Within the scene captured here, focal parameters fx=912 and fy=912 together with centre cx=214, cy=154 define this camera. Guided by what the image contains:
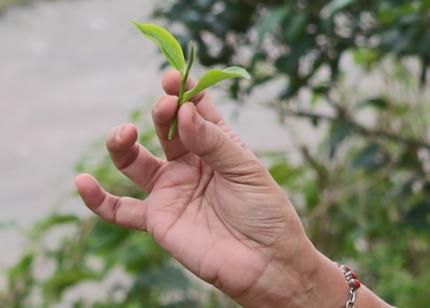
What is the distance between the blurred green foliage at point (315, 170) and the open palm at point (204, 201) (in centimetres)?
68

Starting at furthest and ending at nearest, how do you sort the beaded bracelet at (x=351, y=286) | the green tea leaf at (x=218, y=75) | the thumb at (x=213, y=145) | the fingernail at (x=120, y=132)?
the beaded bracelet at (x=351, y=286) → the fingernail at (x=120, y=132) → the thumb at (x=213, y=145) → the green tea leaf at (x=218, y=75)

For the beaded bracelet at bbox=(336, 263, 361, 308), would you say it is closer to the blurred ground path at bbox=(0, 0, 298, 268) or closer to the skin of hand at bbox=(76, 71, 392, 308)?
the skin of hand at bbox=(76, 71, 392, 308)

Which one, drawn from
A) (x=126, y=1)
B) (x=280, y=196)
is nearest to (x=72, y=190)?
(x=280, y=196)

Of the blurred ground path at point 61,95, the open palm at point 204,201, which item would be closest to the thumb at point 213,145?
the open palm at point 204,201

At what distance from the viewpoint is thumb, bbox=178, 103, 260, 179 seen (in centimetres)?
116

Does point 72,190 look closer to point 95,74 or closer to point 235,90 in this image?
point 235,90

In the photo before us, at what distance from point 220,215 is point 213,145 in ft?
0.66

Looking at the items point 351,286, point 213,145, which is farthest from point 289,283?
point 213,145

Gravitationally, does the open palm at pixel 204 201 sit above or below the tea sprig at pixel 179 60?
below

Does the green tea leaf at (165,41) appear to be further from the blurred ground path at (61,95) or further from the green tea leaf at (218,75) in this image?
the blurred ground path at (61,95)

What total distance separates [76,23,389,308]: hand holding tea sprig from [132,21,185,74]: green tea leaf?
0.29ft

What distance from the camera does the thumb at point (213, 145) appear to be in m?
1.16

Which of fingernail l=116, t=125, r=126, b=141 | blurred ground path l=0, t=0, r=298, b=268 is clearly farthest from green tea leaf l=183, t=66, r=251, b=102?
blurred ground path l=0, t=0, r=298, b=268

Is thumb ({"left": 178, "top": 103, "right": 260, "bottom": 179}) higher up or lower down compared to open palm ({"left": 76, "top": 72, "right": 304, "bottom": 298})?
higher up
